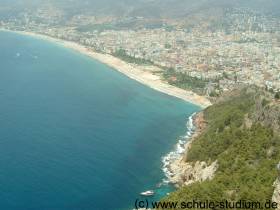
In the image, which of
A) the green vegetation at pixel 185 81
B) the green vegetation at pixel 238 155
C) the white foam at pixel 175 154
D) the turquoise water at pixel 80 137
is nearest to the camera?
the green vegetation at pixel 238 155

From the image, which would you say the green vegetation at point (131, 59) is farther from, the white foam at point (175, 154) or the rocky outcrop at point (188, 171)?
the rocky outcrop at point (188, 171)

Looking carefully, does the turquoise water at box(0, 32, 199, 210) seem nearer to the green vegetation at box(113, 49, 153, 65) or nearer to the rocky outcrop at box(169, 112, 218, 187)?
the rocky outcrop at box(169, 112, 218, 187)

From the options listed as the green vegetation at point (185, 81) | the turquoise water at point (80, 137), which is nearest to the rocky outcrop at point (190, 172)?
the turquoise water at point (80, 137)

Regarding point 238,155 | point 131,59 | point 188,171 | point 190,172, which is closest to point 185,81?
point 131,59

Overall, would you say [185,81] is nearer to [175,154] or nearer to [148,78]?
[148,78]

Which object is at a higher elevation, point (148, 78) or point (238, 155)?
point (238, 155)
